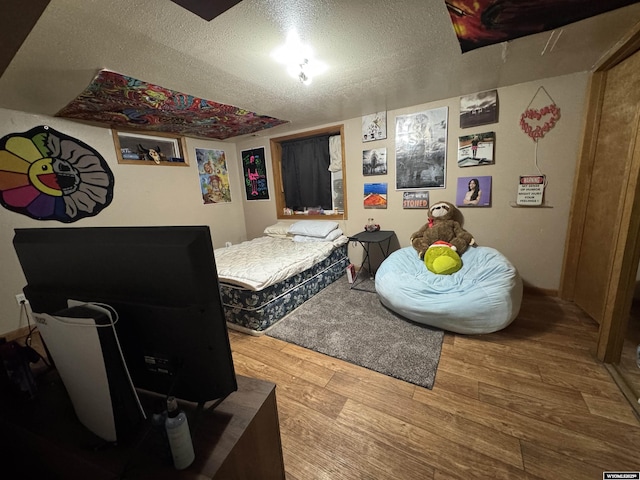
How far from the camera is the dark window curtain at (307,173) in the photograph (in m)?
3.56

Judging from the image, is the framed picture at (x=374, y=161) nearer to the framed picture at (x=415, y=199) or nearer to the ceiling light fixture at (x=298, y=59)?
the framed picture at (x=415, y=199)

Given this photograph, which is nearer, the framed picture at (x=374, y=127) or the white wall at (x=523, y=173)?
the white wall at (x=523, y=173)

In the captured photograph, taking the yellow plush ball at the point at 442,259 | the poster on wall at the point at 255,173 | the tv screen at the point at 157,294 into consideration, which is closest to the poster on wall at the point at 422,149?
the yellow plush ball at the point at 442,259

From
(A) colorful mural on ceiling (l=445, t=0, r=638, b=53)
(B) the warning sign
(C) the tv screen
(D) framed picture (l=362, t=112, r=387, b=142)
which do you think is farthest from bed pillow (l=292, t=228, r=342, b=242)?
(C) the tv screen

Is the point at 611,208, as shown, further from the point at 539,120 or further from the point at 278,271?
the point at 278,271

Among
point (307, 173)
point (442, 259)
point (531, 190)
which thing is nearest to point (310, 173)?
point (307, 173)

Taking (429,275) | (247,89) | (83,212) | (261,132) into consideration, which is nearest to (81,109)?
(83,212)

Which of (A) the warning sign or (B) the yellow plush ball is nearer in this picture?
(B) the yellow plush ball

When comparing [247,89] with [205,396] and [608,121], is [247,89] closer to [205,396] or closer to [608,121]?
[205,396]

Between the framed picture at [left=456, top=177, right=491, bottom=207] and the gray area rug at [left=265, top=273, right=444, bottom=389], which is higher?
the framed picture at [left=456, top=177, right=491, bottom=207]

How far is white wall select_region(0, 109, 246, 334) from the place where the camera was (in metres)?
2.21

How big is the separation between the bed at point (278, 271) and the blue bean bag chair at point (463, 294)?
0.80 meters

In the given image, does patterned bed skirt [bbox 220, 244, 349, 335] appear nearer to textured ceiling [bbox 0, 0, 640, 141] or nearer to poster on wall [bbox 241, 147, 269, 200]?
textured ceiling [bbox 0, 0, 640, 141]

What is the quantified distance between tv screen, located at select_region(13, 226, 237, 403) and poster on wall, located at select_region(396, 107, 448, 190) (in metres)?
2.80
